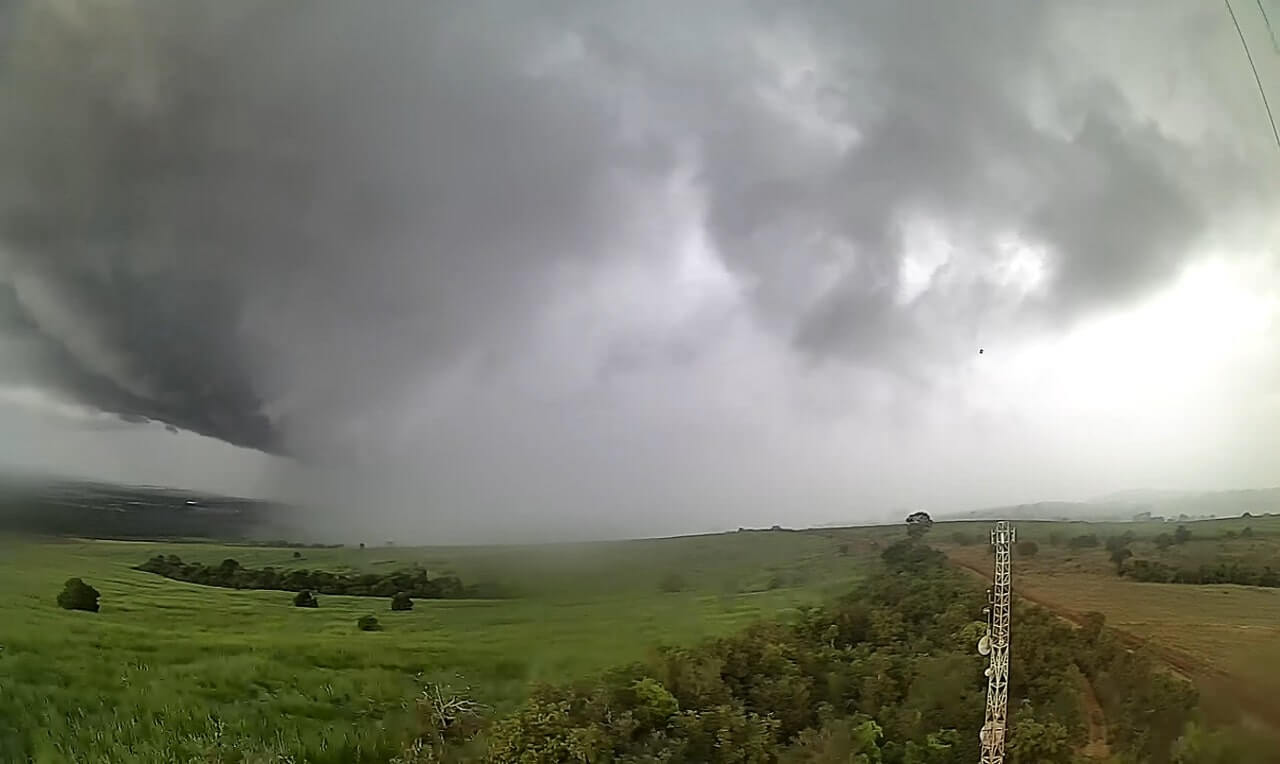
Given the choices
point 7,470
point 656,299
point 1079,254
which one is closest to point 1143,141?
point 1079,254

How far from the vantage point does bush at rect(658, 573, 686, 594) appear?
3.62 meters

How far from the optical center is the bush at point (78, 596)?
3.57 m

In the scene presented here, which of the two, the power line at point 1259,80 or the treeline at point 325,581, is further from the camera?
the power line at point 1259,80

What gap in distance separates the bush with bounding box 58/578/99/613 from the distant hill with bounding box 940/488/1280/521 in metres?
3.63

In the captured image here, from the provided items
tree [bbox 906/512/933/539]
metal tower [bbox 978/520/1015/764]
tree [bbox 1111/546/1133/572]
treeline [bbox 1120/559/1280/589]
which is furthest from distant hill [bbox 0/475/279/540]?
treeline [bbox 1120/559/1280/589]

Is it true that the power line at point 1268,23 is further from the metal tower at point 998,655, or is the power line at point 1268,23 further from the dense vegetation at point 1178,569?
the metal tower at point 998,655

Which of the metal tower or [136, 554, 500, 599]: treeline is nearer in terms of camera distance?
the metal tower

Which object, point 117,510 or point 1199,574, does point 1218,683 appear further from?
point 117,510

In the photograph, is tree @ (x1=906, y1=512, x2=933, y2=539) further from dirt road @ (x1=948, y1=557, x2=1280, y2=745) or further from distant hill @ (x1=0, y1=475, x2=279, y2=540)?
distant hill @ (x1=0, y1=475, x2=279, y2=540)

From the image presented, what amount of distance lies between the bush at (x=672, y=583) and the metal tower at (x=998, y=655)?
1.24 metres

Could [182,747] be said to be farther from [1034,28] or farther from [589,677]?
[1034,28]

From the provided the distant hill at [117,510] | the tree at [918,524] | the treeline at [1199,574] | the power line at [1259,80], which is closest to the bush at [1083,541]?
the treeline at [1199,574]

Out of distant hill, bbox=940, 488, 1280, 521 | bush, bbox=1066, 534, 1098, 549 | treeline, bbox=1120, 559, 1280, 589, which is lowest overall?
treeline, bbox=1120, 559, 1280, 589

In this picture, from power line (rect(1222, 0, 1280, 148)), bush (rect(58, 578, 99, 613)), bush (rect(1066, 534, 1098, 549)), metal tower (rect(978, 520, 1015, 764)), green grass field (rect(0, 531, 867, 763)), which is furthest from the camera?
power line (rect(1222, 0, 1280, 148))
